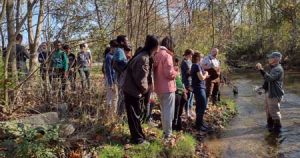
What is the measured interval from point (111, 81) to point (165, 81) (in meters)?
1.95

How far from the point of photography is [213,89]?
12.2m

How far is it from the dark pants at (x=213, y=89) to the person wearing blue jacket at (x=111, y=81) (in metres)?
3.41

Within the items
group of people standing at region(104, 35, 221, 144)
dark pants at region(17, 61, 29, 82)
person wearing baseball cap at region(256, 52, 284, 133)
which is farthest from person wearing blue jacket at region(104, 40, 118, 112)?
person wearing baseball cap at region(256, 52, 284, 133)

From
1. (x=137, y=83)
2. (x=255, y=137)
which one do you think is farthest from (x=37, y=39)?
(x=255, y=137)

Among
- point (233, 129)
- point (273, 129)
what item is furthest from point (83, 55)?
point (273, 129)

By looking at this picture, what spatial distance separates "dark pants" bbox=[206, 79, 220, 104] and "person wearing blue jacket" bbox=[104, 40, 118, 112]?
3.41 metres

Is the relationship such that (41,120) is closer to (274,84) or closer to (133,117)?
(133,117)

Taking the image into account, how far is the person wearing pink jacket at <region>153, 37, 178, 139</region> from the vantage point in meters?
7.17

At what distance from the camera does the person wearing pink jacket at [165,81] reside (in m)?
7.17

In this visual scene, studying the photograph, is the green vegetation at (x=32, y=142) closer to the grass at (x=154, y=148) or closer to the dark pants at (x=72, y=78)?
the grass at (x=154, y=148)

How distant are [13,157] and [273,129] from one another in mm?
6288

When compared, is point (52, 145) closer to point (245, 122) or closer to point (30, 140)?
point (30, 140)

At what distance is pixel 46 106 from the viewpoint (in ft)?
26.7

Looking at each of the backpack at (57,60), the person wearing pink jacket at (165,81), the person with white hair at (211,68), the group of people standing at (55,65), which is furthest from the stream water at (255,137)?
the backpack at (57,60)
